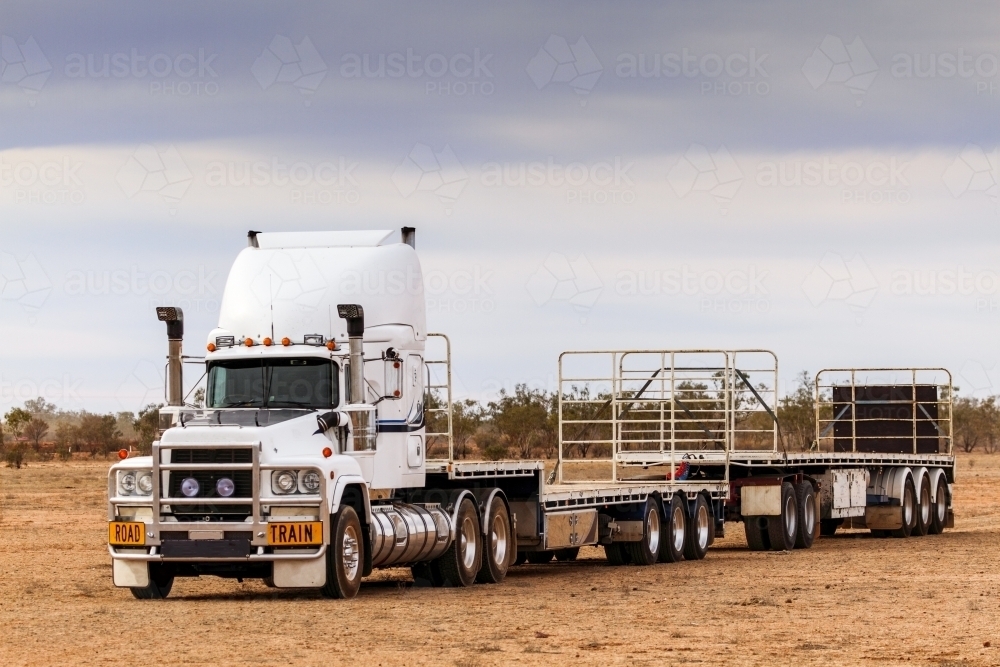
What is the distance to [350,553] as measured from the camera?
17766mm

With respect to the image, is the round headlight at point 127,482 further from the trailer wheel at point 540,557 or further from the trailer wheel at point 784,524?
the trailer wheel at point 784,524

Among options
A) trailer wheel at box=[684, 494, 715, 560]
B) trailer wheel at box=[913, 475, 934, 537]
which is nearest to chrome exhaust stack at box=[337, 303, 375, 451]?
trailer wheel at box=[684, 494, 715, 560]

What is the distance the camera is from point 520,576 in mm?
22375

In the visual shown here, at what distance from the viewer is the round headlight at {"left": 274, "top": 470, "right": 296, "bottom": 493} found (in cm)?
1712

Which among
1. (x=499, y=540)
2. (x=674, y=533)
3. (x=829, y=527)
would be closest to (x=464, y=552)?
(x=499, y=540)

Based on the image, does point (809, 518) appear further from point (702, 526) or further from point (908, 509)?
point (908, 509)

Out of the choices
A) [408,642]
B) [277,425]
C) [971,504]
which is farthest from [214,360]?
[971,504]

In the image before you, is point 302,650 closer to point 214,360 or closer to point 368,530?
point 368,530

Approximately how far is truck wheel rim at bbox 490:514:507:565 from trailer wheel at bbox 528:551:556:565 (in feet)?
11.6

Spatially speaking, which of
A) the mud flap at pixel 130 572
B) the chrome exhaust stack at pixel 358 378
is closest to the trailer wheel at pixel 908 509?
the chrome exhaust stack at pixel 358 378

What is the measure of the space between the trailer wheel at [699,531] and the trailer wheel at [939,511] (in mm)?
8945

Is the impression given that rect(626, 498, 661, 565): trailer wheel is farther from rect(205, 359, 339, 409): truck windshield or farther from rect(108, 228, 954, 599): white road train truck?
rect(205, 359, 339, 409): truck windshield

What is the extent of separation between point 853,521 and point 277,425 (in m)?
17.6

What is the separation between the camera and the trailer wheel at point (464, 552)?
774 inches
